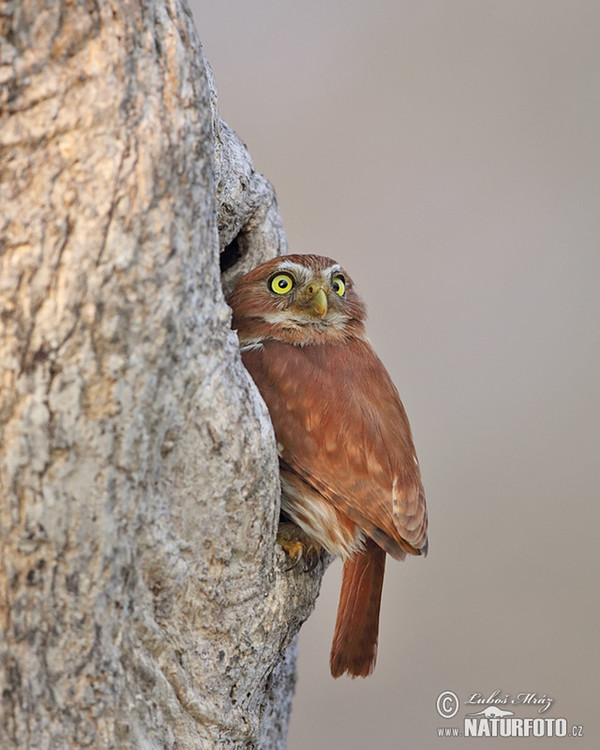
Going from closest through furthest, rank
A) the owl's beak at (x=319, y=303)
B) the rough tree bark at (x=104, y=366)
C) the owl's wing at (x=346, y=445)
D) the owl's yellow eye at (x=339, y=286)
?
the rough tree bark at (x=104, y=366)
the owl's wing at (x=346, y=445)
the owl's beak at (x=319, y=303)
the owl's yellow eye at (x=339, y=286)

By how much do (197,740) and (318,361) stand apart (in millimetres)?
758

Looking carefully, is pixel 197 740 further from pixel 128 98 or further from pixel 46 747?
pixel 128 98

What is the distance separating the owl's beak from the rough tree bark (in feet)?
1.55

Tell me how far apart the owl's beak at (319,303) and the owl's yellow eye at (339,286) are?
0.09 meters

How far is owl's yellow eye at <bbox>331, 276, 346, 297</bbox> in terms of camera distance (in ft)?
6.31

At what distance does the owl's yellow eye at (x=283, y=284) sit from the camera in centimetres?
185

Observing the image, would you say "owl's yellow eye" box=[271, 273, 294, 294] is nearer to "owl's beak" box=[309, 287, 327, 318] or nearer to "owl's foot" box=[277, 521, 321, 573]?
"owl's beak" box=[309, 287, 327, 318]

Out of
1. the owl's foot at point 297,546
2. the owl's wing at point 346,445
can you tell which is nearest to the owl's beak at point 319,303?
the owl's wing at point 346,445

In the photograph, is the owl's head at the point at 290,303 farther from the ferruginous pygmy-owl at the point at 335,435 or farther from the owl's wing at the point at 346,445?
the owl's wing at the point at 346,445

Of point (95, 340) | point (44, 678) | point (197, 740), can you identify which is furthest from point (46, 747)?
point (95, 340)

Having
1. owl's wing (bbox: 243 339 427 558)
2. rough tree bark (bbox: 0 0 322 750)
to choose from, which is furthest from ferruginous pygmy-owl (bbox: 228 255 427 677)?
rough tree bark (bbox: 0 0 322 750)

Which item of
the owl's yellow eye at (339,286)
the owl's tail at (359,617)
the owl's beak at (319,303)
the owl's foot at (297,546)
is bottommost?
the owl's tail at (359,617)

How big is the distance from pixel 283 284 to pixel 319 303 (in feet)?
0.32

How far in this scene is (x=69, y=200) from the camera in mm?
1137
